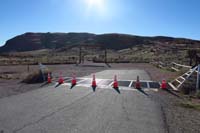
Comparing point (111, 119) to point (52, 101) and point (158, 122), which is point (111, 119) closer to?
point (158, 122)

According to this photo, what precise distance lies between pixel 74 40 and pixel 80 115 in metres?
169

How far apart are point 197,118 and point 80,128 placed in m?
3.49

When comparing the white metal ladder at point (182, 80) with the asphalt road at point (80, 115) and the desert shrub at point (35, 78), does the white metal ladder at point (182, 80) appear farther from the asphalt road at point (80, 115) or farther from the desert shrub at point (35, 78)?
the desert shrub at point (35, 78)

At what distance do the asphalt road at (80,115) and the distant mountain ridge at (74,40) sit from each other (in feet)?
399

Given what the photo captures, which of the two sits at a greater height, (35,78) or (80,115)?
(35,78)

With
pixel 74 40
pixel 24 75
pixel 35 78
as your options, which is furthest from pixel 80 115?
pixel 74 40

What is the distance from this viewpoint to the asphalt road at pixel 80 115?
16.8 feet

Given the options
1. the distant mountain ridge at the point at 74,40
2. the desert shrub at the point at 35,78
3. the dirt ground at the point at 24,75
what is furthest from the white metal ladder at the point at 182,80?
the distant mountain ridge at the point at 74,40

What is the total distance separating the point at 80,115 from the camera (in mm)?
6285

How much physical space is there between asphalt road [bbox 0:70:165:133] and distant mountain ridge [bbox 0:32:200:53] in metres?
122

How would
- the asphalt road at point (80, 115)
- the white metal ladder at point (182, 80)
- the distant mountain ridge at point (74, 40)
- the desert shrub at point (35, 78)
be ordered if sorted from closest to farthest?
the asphalt road at point (80, 115) → the white metal ladder at point (182, 80) → the desert shrub at point (35, 78) → the distant mountain ridge at point (74, 40)

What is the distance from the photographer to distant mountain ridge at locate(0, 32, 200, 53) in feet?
438

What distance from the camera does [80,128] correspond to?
5.13 meters

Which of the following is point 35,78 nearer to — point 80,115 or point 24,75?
point 24,75
